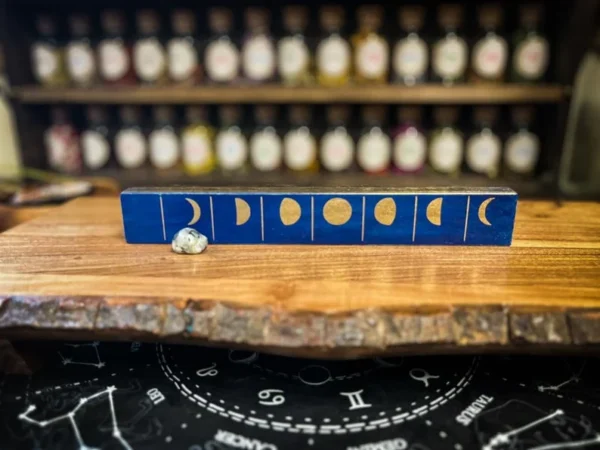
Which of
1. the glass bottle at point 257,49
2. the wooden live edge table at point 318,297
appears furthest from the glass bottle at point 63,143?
the wooden live edge table at point 318,297

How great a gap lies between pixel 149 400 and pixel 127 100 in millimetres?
879

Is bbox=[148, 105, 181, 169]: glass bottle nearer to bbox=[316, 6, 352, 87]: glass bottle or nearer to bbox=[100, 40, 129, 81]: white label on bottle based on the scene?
bbox=[100, 40, 129, 81]: white label on bottle

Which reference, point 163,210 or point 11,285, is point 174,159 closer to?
point 163,210

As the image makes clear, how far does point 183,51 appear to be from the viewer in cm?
120

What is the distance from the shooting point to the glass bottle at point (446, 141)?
1.21 meters

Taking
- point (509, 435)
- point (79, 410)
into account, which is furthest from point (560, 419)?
point (79, 410)

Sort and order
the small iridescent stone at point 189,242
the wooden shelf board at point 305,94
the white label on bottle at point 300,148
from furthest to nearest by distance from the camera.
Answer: the white label on bottle at point 300,148, the wooden shelf board at point 305,94, the small iridescent stone at point 189,242

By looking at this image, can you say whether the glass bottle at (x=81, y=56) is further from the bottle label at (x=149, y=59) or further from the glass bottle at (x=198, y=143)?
the glass bottle at (x=198, y=143)

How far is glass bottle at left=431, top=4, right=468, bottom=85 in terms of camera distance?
3.74 ft

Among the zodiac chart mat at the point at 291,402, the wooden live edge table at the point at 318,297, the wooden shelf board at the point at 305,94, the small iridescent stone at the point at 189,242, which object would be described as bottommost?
the zodiac chart mat at the point at 291,402

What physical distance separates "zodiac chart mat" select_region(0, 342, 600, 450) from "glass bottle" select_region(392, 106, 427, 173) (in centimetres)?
70

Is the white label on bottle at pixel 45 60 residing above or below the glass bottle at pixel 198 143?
above

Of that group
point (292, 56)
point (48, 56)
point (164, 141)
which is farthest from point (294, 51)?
point (48, 56)

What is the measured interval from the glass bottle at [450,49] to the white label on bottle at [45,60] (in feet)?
3.01
